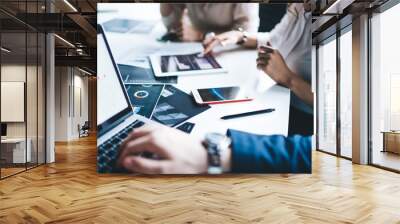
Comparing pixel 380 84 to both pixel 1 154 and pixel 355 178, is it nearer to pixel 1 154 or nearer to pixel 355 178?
pixel 355 178

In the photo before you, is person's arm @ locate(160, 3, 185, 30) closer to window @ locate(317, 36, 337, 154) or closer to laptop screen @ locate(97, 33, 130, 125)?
laptop screen @ locate(97, 33, 130, 125)

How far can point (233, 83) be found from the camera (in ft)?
21.2

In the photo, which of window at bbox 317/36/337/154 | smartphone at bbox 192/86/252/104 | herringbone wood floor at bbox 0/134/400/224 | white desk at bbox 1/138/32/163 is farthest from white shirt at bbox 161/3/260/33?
window at bbox 317/36/337/154

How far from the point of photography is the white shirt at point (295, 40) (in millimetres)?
6430

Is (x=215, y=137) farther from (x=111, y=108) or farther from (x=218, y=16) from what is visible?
(x=218, y=16)

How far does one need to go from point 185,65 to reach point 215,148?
1.49m

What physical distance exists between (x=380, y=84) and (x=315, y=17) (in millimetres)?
1923

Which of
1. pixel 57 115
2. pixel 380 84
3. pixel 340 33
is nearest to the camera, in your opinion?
pixel 380 84

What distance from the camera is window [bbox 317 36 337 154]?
33.5 ft

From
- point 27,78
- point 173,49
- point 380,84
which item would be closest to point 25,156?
point 27,78

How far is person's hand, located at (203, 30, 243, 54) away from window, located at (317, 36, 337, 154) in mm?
4573

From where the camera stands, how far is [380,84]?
784 centimetres

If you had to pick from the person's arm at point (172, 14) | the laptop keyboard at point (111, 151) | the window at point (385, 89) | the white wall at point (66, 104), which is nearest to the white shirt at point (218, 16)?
the person's arm at point (172, 14)

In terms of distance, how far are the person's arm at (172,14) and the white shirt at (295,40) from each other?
1.38 m
